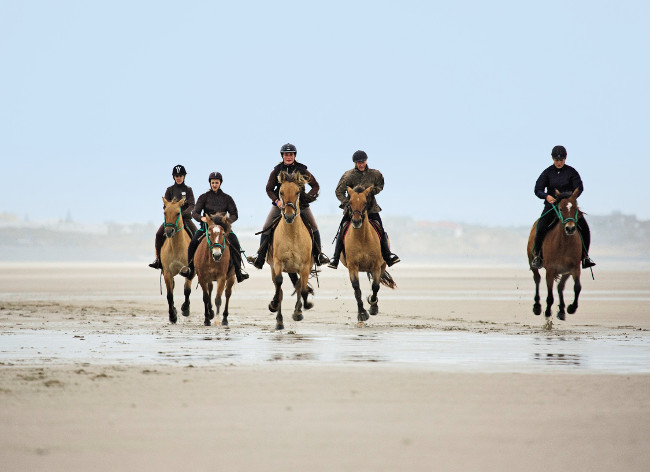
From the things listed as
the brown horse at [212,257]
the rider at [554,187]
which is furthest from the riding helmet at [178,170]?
the rider at [554,187]

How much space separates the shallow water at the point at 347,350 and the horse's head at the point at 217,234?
1600 millimetres

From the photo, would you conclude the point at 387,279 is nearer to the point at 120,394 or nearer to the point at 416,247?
the point at 120,394

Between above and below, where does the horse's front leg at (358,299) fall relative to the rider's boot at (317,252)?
below

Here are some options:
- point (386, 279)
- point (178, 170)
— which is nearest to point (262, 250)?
point (178, 170)

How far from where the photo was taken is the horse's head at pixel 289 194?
54.2 feet

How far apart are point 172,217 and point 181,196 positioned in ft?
3.07

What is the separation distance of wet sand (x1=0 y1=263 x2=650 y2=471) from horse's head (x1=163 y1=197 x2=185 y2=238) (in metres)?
1.89

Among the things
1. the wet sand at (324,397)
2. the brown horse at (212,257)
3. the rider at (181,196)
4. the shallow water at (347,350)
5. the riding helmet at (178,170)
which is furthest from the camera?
the riding helmet at (178,170)

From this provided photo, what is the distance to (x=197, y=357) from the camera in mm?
12328

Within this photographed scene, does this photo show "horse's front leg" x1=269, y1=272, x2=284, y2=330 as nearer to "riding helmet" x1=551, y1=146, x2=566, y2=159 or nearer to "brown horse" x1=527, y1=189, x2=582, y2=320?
"brown horse" x1=527, y1=189, x2=582, y2=320

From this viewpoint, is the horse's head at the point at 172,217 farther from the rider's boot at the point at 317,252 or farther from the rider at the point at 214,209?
the rider's boot at the point at 317,252

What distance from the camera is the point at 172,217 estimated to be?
18.7 metres

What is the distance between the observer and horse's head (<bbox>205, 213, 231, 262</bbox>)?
17.7m

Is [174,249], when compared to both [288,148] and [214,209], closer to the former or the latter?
[214,209]
